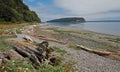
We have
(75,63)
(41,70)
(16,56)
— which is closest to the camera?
Result: (41,70)

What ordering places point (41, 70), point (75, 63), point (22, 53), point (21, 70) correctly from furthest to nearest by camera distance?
point (75, 63)
point (22, 53)
point (41, 70)
point (21, 70)

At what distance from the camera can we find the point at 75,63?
13609 millimetres

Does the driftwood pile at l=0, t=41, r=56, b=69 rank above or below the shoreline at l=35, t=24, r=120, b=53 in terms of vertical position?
above

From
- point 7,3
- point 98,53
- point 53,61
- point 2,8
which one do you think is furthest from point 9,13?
point 53,61

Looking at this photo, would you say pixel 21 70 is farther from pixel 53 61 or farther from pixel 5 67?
pixel 53 61

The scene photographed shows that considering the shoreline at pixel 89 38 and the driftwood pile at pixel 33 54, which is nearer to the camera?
the driftwood pile at pixel 33 54

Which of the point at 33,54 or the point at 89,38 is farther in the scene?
the point at 89,38

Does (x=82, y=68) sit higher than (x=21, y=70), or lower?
lower

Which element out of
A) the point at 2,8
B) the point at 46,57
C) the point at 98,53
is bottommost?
the point at 98,53

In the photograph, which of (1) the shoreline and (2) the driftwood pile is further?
(1) the shoreline

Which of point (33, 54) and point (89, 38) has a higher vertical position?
point (33, 54)

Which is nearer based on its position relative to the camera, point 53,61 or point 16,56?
point 16,56

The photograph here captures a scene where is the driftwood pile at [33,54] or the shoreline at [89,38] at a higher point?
the driftwood pile at [33,54]

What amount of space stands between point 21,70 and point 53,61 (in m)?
4.67
